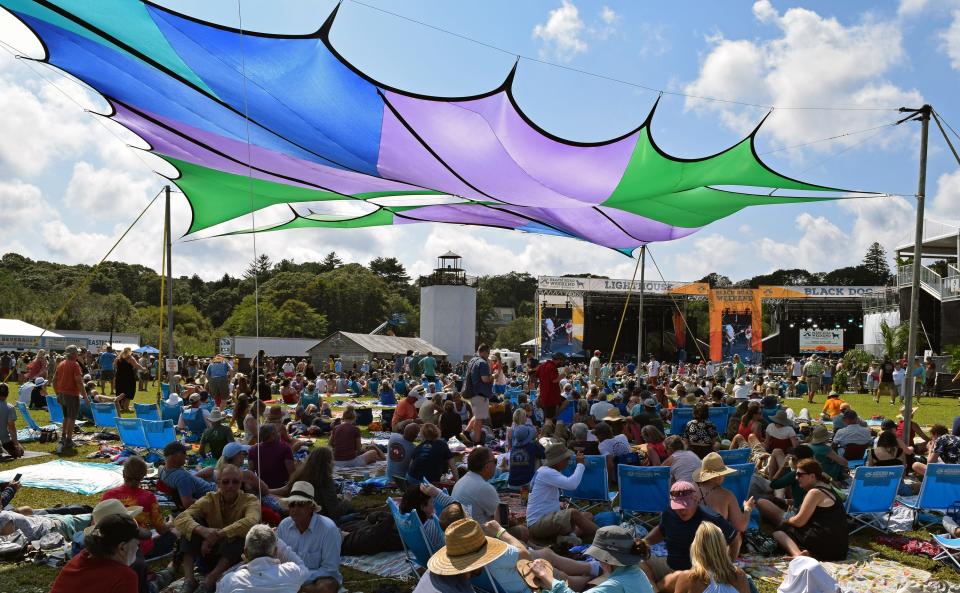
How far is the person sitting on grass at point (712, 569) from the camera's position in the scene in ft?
10.5

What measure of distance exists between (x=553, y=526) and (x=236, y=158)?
539 centimetres

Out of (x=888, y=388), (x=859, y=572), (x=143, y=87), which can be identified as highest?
(x=143, y=87)

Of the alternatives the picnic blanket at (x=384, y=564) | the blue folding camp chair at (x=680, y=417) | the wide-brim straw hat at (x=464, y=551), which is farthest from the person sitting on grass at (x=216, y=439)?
the blue folding camp chair at (x=680, y=417)

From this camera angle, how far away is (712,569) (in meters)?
3.22

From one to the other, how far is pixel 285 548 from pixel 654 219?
7.40 m

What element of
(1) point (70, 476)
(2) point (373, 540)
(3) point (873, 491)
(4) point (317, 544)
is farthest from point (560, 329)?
(4) point (317, 544)

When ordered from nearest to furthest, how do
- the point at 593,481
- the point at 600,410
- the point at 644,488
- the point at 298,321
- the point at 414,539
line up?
the point at 414,539 → the point at 644,488 → the point at 593,481 → the point at 600,410 → the point at 298,321

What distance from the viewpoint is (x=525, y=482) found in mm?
7039

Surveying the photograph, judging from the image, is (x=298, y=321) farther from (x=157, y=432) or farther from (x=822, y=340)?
(x=157, y=432)

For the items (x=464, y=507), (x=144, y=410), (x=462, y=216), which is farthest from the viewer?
(x=462, y=216)

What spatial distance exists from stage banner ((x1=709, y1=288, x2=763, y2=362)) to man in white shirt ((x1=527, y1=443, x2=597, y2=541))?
37.4 m

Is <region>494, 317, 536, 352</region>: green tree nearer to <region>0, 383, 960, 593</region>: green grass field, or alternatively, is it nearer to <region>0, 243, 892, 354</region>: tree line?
<region>0, 243, 892, 354</region>: tree line

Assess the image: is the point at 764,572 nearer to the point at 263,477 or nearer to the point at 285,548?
the point at 285,548

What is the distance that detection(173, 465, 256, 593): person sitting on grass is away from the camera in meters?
4.21
